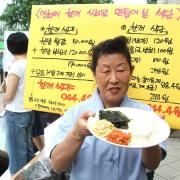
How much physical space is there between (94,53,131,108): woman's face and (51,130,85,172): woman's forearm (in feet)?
1.03

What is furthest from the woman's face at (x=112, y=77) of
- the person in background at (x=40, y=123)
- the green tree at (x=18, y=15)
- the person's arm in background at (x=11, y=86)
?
the green tree at (x=18, y=15)

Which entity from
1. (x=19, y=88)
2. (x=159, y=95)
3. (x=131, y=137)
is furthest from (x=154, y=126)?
(x=19, y=88)

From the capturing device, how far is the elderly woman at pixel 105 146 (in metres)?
1.88

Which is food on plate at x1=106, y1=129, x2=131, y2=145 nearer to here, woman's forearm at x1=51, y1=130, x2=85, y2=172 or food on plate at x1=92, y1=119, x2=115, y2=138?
food on plate at x1=92, y1=119, x2=115, y2=138

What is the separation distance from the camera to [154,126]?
6.07 ft

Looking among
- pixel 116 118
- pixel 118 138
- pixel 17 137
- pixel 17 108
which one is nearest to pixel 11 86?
pixel 17 108

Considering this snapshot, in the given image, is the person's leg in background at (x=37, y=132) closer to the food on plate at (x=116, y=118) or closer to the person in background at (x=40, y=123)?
the person in background at (x=40, y=123)

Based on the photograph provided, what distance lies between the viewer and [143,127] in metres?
1.84

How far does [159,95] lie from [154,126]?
0.74m

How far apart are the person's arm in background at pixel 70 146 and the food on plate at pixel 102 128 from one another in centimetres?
5

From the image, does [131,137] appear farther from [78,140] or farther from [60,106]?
[60,106]

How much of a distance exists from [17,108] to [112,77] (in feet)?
8.19

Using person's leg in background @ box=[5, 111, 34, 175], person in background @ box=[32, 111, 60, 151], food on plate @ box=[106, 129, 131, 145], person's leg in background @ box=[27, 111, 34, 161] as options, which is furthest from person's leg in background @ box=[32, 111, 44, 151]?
food on plate @ box=[106, 129, 131, 145]

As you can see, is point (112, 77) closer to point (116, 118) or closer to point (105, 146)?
point (116, 118)
